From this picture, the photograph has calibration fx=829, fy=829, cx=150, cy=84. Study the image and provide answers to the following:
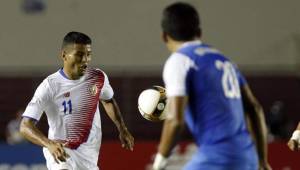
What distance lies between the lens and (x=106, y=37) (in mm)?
17812

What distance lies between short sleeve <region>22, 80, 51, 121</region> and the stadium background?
9976 millimetres

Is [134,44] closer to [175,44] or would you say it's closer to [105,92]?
[105,92]

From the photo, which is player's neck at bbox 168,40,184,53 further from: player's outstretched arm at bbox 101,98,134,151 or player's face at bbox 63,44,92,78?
player's outstretched arm at bbox 101,98,134,151

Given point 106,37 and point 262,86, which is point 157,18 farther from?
point 262,86

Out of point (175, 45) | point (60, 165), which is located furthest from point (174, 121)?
point (60, 165)

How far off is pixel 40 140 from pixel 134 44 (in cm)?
1145

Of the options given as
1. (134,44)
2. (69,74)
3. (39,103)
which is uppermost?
(69,74)

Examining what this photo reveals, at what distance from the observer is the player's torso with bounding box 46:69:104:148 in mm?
7055

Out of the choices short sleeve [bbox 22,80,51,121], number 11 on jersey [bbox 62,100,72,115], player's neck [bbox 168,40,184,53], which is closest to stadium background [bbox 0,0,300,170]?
number 11 on jersey [bbox 62,100,72,115]

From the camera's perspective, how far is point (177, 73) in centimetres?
470

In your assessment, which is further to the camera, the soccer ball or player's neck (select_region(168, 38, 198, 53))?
the soccer ball

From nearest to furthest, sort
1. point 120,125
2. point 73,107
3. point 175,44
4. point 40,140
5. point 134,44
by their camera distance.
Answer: point 175,44, point 40,140, point 73,107, point 120,125, point 134,44

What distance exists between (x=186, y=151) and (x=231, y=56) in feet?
Result: 19.4

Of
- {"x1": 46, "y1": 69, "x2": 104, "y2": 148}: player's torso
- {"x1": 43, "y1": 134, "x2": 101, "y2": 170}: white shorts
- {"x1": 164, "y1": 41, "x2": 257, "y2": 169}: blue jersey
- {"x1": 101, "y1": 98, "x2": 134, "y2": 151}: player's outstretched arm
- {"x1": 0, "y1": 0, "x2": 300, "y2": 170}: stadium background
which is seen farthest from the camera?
{"x1": 0, "y1": 0, "x2": 300, "y2": 170}: stadium background
